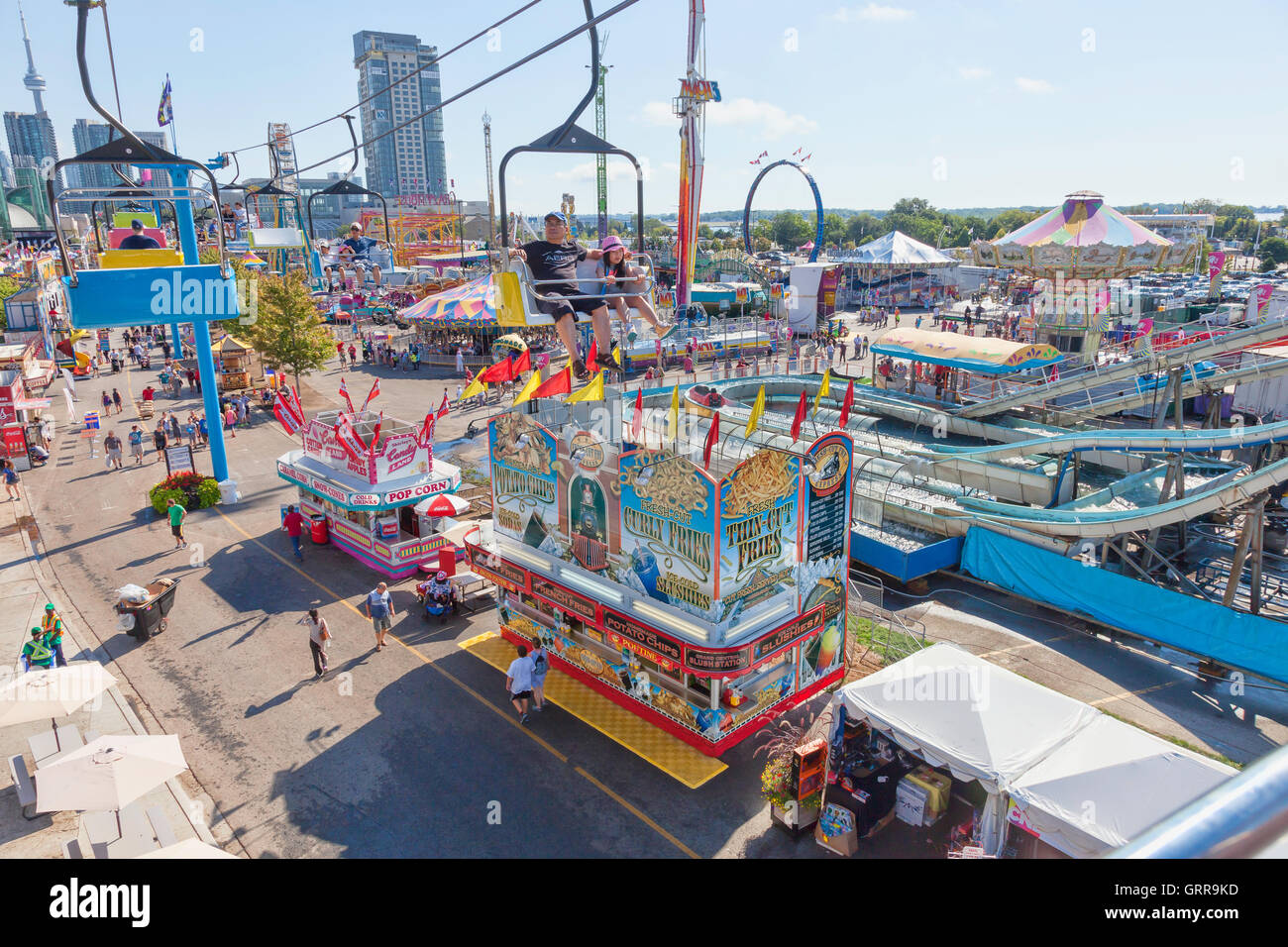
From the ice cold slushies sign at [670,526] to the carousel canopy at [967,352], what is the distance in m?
19.7

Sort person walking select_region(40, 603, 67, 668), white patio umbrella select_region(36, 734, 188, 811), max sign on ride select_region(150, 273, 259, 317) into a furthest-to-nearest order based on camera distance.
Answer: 1. max sign on ride select_region(150, 273, 259, 317)
2. person walking select_region(40, 603, 67, 668)
3. white patio umbrella select_region(36, 734, 188, 811)

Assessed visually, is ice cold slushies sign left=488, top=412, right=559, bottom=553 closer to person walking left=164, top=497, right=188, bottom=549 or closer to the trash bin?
person walking left=164, top=497, right=188, bottom=549

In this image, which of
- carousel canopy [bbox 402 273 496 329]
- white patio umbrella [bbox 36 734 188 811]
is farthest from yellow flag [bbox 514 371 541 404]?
carousel canopy [bbox 402 273 496 329]

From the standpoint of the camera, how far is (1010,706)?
10.1 m

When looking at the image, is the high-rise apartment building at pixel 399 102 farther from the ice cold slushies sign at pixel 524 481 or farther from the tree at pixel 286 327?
the ice cold slushies sign at pixel 524 481

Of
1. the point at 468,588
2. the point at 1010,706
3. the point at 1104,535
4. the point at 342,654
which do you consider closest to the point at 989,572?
the point at 1104,535

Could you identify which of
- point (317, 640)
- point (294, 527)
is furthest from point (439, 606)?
point (294, 527)

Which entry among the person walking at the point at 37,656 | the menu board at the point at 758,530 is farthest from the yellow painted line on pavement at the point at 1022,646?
the person walking at the point at 37,656

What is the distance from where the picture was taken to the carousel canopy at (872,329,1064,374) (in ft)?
89.9

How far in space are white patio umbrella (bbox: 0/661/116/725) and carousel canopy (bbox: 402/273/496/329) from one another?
32.0m

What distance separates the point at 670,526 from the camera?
38.9 feet

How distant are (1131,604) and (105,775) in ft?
55.1
